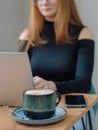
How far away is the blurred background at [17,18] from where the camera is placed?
2.20m

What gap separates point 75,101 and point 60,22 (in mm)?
624

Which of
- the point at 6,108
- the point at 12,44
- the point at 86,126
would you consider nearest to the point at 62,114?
the point at 6,108

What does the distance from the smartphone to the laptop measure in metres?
0.15

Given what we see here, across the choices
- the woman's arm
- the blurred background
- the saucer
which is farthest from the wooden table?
the blurred background

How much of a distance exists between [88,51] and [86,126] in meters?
0.39

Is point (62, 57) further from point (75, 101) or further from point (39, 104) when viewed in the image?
point (39, 104)

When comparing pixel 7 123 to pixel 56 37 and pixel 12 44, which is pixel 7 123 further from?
pixel 12 44

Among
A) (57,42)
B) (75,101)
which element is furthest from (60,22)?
(75,101)

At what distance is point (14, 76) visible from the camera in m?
0.98

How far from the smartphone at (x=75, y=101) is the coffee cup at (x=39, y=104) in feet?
0.49

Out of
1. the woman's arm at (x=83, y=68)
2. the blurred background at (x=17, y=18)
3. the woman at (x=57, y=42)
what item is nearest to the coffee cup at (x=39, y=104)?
the woman's arm at (x=83, y=68)

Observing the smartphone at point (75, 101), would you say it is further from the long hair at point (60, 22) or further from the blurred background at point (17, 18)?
the blurred background at point (17, 18)

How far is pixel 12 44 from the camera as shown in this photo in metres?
2.46

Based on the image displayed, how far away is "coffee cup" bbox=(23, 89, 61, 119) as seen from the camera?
2.70ft
